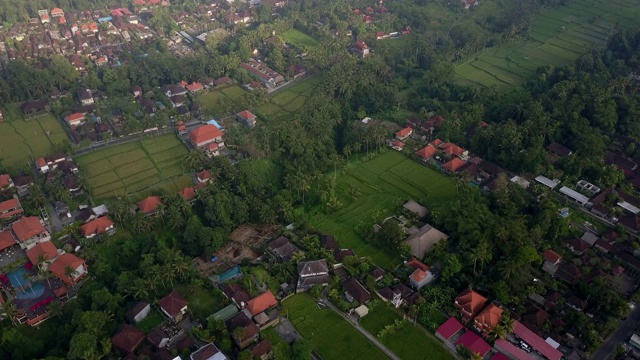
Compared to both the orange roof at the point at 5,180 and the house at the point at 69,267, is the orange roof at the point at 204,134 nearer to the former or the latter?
the orange roof at the point at 5,180

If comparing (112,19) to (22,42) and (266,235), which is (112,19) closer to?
(22,42)

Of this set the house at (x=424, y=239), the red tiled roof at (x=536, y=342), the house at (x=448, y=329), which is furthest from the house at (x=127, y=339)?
the red tiled roof at (x=536, y=342)

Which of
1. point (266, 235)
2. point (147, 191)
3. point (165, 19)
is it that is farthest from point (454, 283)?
point (165, 19)

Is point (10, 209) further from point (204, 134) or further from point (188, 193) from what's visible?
point (204, 134)

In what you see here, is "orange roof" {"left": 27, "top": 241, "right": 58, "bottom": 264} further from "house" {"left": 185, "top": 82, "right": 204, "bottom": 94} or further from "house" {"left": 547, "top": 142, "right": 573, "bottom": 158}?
"house" {"left": 547, "top": 142, "right": 573, "bottom": 158}

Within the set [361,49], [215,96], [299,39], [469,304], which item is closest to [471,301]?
[469,304]
